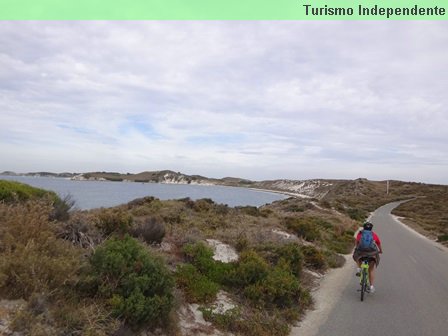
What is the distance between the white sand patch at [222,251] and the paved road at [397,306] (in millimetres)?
2921

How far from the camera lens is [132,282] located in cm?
601

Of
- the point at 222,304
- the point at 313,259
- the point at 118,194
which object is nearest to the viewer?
the point at 222,304

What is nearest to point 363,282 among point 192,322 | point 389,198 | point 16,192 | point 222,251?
point 222,251

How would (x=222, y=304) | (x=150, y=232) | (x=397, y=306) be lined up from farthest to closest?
(x=150, y=232), (x=397, y=306), (x=222, y=304)

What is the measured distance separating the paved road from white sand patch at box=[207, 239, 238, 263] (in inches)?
115

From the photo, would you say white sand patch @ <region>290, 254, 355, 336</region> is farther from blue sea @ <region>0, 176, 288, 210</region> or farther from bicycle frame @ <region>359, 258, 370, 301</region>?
blue sea @ <region>0, 176, 288, 210</region>

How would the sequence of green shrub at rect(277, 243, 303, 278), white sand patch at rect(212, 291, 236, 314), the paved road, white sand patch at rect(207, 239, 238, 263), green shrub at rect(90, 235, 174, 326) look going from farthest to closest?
green shrub at rect(277, 243, 303, 278) → white sand patch at rect(207, 239, 238, 263) → white sand patch at rect(212, 291, 236, 314) → the paved road → green shrub at rect(90, 235, 174, 326)

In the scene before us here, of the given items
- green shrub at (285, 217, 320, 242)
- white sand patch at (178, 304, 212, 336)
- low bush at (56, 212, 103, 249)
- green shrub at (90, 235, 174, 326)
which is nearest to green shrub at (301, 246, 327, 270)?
green shrub at (285, 217, 320, 242)

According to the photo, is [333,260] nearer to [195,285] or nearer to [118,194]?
[195,285]

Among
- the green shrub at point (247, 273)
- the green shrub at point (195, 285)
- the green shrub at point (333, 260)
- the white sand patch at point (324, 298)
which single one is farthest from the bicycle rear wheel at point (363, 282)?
the green shrub at point (333, 260)

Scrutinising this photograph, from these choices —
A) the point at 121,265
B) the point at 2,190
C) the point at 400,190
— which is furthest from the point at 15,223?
the point at 400,190

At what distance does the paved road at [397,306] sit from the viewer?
7312 millimetres

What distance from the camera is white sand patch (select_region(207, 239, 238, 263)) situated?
10.8m

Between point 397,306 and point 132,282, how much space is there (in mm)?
5883
